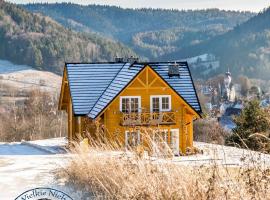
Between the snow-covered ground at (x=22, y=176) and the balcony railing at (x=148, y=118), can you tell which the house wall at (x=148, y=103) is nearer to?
the balcony railing at (x=148, y=118)

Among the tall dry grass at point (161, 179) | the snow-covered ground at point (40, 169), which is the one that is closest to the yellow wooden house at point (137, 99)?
the snow-covered ground at point (40, 169)

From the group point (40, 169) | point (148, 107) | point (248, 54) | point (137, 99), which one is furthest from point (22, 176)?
point (248, 54)

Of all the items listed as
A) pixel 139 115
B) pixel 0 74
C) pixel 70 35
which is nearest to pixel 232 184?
pixel 139 115

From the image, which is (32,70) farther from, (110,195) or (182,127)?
(110,195)

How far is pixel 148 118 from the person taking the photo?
2175cm

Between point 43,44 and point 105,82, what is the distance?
121 metres

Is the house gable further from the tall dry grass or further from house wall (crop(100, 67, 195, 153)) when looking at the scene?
the tall dry grass

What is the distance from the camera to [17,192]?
8648mm

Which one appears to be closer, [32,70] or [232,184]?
[232,184]

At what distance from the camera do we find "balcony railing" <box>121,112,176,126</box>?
21422 mm

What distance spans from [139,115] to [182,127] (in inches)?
79.5

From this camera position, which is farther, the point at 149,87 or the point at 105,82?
the point at 105,82

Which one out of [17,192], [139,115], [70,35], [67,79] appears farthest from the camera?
[70,35]

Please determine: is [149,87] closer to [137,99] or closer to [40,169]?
[137,99]
